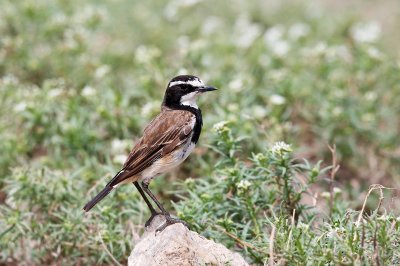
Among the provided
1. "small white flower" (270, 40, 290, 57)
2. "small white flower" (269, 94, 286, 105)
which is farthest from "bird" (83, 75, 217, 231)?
"small white flower" (270, 40, 290, 57)

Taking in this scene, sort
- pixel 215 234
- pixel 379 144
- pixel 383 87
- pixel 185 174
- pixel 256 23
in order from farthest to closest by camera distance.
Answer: pixel 256 23 < pixel 383 87 < pixel 379 144 < pixel 185 174 < pixel 215 234

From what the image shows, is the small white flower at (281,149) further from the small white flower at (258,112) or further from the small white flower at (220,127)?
the small white flower at (258,112)

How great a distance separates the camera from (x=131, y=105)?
9.34 m

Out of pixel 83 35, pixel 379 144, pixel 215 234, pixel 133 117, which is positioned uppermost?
pixel 83 35

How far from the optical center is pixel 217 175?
7461mm

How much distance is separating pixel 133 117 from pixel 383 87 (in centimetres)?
353

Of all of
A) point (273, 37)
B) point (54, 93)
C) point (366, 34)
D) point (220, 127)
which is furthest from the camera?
point (273, 37)

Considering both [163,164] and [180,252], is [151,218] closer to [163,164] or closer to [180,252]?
[163,164]

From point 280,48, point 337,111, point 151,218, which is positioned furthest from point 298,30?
point 151,218

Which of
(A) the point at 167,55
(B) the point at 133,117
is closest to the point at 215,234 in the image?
(B) the point at 133,117

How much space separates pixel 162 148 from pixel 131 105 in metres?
2.81

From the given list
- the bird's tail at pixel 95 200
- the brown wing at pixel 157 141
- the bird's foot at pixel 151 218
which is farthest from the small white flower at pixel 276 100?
the bird's tail at pixel 95 200

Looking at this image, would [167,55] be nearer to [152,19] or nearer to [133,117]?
[152,19]

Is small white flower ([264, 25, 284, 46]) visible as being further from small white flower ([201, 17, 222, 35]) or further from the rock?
the rock
